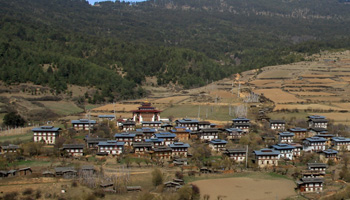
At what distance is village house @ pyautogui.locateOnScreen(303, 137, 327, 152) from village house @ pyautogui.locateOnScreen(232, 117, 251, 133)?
5.72 m

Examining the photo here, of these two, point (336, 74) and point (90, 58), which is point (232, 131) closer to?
point (336, 74)

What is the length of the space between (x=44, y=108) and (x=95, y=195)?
32.6m

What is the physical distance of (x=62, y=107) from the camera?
6366cm

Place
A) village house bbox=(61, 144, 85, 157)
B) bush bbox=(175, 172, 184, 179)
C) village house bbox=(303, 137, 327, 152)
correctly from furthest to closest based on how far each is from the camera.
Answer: village house bbox=(303, 137, 327, 152), village house bbox=(61, 144, 85, 157), bush bbox=(175, 172, 184, 179)

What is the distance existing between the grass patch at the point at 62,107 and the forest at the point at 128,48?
7.81 meters

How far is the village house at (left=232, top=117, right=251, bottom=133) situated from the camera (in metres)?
46.3

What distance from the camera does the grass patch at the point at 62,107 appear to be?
6046 centimetres

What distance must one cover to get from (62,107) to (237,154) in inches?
1225

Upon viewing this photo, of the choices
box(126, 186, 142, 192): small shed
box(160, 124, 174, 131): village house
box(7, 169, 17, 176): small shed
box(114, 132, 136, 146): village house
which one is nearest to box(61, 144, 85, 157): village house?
box(114, 132, 136, 146): village house

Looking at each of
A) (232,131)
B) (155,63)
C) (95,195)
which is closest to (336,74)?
(155,63)

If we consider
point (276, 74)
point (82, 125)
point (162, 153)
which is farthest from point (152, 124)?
point (276, 74)

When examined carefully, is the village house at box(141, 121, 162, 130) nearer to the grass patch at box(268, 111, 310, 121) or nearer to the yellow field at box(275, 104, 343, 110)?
the grass patch at box(268, 111, 310, 121)

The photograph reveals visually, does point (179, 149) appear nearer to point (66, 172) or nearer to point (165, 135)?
point (165, 135)

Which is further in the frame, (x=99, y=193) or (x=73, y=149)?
(x=73, y=149)
